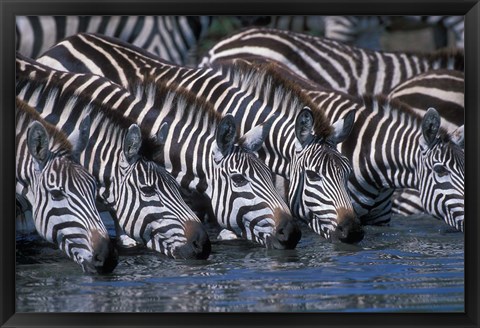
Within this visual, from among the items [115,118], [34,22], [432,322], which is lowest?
[432,322]

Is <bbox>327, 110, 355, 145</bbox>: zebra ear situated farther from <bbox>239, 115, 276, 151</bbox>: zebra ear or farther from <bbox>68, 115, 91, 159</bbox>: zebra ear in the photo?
<bbox>68, 115, 91, 159</bbox>: zebra ear

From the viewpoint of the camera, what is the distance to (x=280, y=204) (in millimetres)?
7762

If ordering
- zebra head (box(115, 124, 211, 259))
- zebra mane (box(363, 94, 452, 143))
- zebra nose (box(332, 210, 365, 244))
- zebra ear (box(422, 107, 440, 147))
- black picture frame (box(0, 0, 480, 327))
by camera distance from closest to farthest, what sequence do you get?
black picture frame (box(0, 0, 480, 327)) → zebra head (box(115, 124, 211, 259)) → zebra nose (box(332, 210, 365, 244)) → zebra ear (box(422, 107, 440, 147)) → zebra mane (box(363, 94, 452, 143))

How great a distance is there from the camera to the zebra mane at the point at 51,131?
7621mm

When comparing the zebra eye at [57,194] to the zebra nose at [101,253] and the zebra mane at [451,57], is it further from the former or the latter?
the zebra mane at [451,57]

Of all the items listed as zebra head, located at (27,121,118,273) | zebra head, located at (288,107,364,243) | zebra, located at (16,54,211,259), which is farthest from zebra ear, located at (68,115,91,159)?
zebra head, located at (288,107,364,243)

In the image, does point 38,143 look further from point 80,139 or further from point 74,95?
point 74,95

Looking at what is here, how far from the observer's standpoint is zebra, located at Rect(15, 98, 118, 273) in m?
7.52

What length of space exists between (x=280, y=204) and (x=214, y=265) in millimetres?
520

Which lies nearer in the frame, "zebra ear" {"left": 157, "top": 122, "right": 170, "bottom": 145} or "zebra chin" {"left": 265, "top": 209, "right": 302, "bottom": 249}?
"zebra chin" {"left": 265, "top": 209, "right": 302, "bottom": 249}

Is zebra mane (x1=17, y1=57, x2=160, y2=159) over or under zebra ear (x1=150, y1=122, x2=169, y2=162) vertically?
over

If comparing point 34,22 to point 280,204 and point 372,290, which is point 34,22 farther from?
point 372,290
